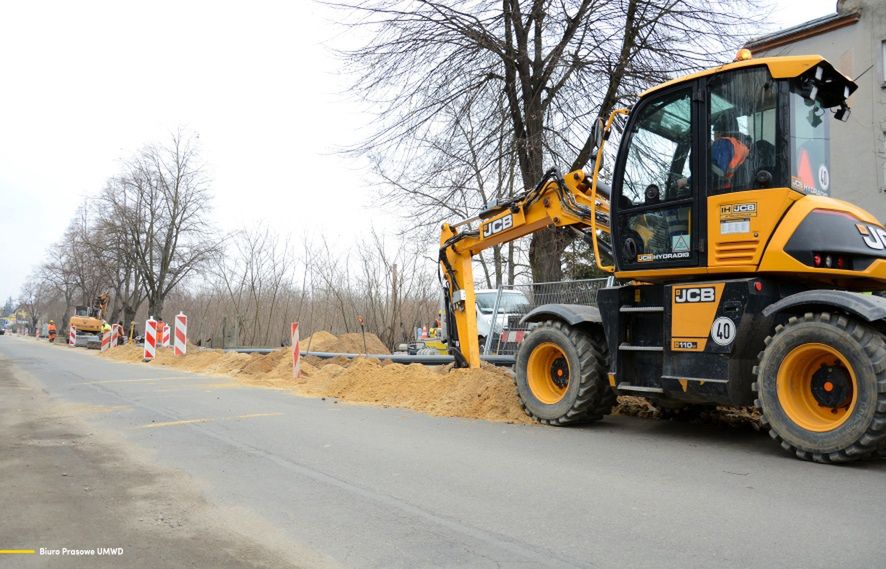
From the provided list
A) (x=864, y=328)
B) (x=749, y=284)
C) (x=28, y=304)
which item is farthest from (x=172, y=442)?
(x=28, y=304)

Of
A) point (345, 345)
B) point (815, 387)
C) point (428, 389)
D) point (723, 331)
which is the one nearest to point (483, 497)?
point (723, 331)

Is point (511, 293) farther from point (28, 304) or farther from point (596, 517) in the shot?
point (28, 304)

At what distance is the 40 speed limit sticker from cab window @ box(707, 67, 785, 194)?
1.23m

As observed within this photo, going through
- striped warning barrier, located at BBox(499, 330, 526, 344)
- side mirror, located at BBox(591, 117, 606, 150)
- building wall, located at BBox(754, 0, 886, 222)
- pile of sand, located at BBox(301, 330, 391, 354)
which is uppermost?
building wall, located at BBox(754, 0, 886, 222)

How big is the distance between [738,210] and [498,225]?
12.9 feet

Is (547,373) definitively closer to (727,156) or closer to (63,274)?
(727,156)

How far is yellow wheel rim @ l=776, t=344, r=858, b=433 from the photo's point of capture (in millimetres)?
5586

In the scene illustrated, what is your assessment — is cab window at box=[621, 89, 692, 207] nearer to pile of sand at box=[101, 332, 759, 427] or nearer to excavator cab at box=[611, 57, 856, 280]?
excavator cab at box=[611, 57, 856, 280]

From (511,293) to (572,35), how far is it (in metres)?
5.30

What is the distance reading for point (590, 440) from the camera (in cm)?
697

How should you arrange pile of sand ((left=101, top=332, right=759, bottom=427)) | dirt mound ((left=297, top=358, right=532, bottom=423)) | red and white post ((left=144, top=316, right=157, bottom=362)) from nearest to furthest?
pile of sand ((left=101, top=332, right=759, bottom=427)) → dirt mound ((left=297, top=358, right=532, bottom=423)) → red and white post ((left=144, top=316, right=157, bottom=362))

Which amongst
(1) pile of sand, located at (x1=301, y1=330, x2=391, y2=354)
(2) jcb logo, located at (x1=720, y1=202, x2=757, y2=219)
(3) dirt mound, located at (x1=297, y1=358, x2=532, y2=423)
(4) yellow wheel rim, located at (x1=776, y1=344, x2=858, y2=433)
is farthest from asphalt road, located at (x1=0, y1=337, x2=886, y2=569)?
(1) pile of sand, located at (x1=301, y1=330, x2=391, y2=354)

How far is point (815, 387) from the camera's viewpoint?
5.79 m

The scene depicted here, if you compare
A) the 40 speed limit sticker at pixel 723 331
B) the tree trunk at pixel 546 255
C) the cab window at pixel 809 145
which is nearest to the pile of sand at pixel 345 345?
the tree trunk at pixel 546 255
